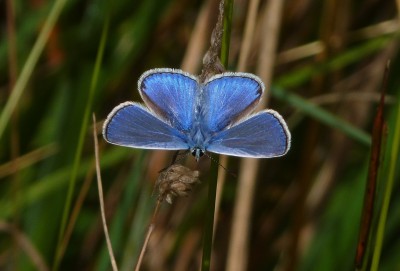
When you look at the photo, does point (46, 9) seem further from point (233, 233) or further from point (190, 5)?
point (233, 233)

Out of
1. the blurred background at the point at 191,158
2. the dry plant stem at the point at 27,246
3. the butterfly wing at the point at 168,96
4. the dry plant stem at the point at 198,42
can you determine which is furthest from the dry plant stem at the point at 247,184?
the butterfly wing at the point at 168,96

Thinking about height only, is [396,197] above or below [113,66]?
below

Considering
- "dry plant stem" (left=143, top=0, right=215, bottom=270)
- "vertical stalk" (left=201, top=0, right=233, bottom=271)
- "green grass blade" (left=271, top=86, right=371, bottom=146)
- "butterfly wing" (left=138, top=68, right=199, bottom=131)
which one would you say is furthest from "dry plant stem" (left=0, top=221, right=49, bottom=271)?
"vertical stalk" (left=201, top=0, right=233, bottom=271)

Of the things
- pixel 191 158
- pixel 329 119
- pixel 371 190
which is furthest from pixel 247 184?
pixel 371 190

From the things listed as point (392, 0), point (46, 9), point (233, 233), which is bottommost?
point (233, 233)

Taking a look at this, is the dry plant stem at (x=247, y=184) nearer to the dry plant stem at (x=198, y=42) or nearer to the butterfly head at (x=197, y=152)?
the dry plant stem at (x=198, y=42)

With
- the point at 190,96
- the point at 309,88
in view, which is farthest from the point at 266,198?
the point at 190,96

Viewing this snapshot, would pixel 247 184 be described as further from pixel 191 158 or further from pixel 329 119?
pixel 191 158

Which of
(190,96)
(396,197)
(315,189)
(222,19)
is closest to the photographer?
(222,19)
